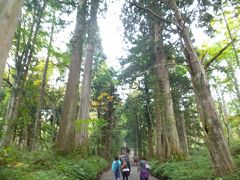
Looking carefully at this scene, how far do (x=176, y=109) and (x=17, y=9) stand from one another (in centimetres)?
1836

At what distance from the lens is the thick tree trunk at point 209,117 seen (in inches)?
249

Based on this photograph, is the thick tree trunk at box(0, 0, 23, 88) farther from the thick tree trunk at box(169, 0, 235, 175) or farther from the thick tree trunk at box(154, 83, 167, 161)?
the thick tree trunk at box(154, 83, 167, 161)

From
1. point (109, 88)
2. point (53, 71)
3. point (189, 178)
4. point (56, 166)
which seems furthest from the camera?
point (109, 88)

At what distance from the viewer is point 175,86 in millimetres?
17984

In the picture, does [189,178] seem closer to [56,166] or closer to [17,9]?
[56,166]

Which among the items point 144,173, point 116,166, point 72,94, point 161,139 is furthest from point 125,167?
point 161,139

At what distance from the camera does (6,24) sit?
90.4 inches

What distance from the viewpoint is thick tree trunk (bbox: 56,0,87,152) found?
28.7 feet

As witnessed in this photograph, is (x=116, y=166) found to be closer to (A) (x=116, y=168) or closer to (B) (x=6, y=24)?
(A) (x=116, y=168)

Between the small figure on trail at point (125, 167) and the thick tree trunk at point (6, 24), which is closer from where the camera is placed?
the thick tree trunk at point (6, 24)

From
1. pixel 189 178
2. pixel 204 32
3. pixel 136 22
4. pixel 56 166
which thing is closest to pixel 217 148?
pixel 189 178

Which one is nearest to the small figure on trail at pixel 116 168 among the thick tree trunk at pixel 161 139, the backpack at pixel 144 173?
the backpack at pixel 144 173

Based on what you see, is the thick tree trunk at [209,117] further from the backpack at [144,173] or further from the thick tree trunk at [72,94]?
the thick tree trunk at [72,94]

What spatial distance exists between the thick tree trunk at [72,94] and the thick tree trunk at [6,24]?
6763 millimetres
